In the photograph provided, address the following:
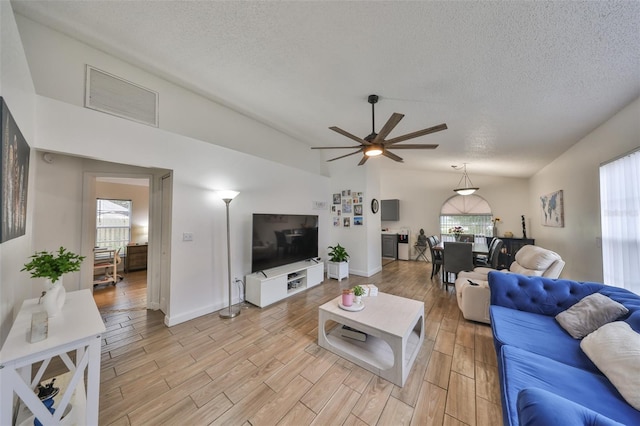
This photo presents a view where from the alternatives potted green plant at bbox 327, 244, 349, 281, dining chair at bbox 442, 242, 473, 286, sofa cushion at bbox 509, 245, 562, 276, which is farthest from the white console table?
dining chair at bbox 442, 242, 473, 286

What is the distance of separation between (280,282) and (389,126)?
9.17 ft

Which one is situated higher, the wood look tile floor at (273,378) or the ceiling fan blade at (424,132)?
the ceiling fan blade at (424,132)

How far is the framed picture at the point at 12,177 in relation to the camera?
44.4 inches

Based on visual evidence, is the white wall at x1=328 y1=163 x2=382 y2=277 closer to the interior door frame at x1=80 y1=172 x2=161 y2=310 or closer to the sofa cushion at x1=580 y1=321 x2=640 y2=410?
the interior door frame at x1=80 y1=172 x2=161 y2=310

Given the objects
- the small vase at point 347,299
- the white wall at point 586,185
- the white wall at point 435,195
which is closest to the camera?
the white wall at point 586,185

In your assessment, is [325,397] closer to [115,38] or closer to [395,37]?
[395,37]

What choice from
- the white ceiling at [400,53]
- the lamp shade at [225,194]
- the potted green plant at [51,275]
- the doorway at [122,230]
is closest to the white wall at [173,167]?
the potted green plant at [51,275]

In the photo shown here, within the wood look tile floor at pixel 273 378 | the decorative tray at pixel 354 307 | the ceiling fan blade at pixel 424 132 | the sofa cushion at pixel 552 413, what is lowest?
the wood look tile floor at pixel 273 378

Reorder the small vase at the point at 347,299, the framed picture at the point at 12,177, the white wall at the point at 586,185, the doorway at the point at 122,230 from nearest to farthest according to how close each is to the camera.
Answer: the framed picture at the point at 12,177 → the white wall at the point at 586,185 → the small vase at the point at 347,299 → the doorway at the point at 122,230

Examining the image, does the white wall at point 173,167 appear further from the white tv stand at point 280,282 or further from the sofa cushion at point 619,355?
the sofa cushion at point 619,355

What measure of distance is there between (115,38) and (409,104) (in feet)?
10.0

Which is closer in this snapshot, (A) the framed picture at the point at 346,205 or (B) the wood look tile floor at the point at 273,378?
(B) the wood look tile floor at the point at 273,378

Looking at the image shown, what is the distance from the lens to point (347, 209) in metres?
5.22

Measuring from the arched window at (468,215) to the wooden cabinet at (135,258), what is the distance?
8342mm
